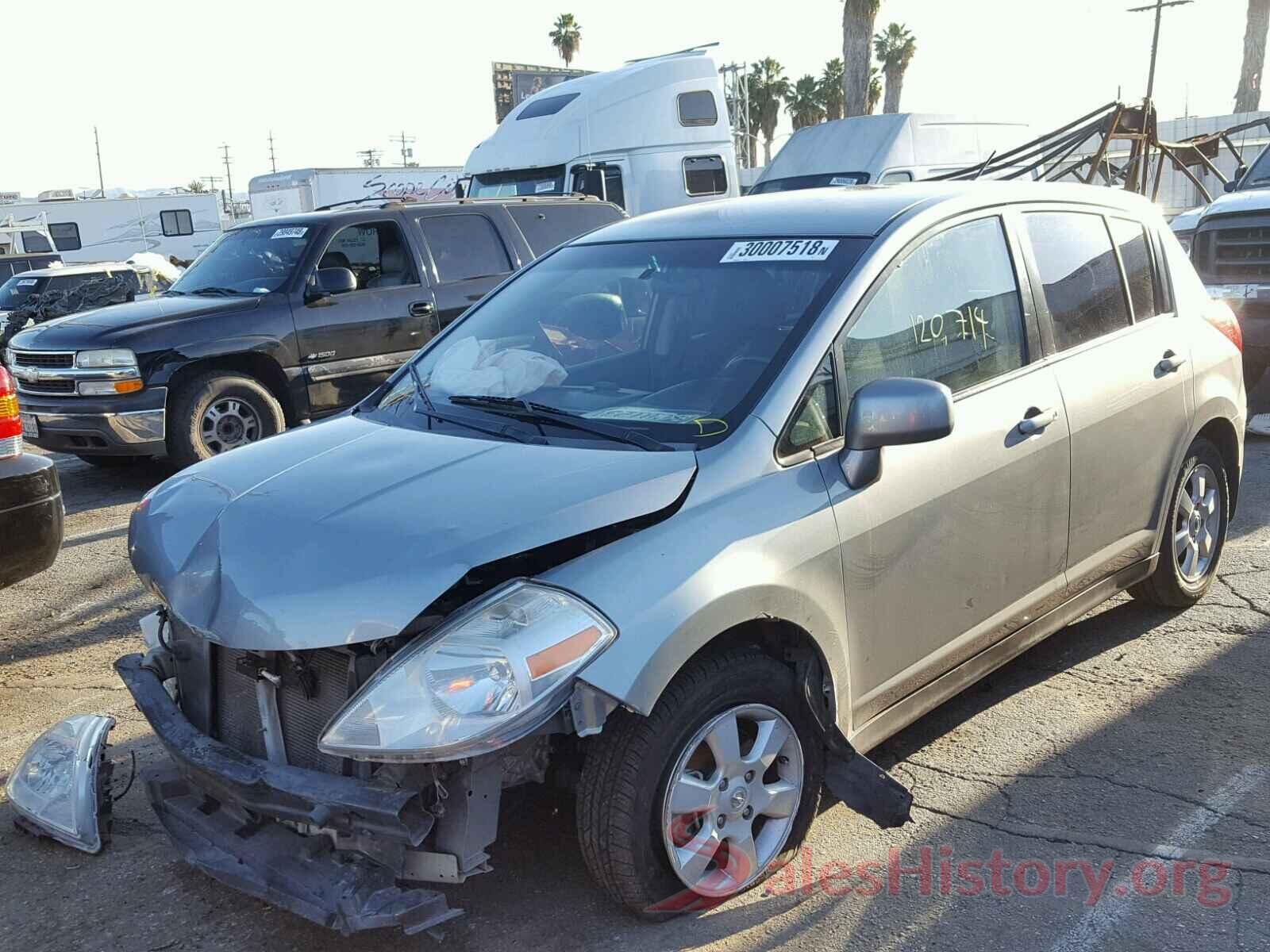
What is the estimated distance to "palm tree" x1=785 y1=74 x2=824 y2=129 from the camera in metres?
49.7

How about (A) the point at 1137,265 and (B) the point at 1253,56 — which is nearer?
(A) the point at 1137,265

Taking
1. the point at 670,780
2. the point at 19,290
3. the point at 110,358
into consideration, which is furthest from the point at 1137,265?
the point at 19,290

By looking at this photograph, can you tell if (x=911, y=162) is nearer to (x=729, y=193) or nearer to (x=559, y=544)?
(x=729, y=193)

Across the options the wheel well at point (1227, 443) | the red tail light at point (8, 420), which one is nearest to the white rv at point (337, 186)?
the red tail light at point (8, 420)

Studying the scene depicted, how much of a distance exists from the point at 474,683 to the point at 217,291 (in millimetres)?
7116

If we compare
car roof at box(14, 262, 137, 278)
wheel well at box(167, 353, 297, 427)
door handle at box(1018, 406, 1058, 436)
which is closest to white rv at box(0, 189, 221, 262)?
car roof at box(14, 262, 137, 278)

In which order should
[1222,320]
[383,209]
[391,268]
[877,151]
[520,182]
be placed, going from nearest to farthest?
[1222,320], [391,268], [383,209], [877,151], [520,182]

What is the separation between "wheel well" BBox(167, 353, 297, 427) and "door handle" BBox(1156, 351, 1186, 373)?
6150mm

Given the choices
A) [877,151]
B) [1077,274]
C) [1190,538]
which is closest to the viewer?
[1077,274]

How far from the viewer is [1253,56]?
27969 millimetres

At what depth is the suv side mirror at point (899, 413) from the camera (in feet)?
9.94

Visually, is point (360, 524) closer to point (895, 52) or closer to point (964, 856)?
point (964, 856)

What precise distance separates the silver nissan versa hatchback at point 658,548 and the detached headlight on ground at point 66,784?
333 mm

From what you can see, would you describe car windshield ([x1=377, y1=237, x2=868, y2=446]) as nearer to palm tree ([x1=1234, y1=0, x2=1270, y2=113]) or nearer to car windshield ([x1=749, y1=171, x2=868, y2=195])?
car windshield ([x1=749, y1=171, x2=868, y2=195])
